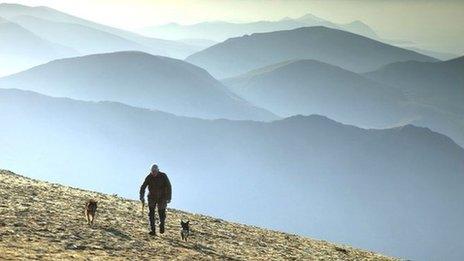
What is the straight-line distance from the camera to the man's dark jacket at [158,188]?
2142 centimetres

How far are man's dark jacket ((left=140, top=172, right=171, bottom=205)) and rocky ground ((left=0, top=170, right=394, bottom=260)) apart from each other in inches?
63.6

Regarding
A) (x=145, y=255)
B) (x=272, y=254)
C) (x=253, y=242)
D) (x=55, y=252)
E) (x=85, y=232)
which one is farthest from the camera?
(x=253, y=242)

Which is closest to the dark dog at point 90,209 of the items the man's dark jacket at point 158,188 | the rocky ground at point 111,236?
the rocky ground at point 111,236

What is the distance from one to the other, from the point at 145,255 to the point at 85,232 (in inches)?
135

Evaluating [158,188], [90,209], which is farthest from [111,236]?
[158,188]

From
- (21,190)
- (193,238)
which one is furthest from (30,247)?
(21,190)

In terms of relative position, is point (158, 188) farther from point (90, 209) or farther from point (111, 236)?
point (90, 209)

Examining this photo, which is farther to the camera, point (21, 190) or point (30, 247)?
point (21, 190)

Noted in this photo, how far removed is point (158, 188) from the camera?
70.4ft

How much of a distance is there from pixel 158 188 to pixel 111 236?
254 cm

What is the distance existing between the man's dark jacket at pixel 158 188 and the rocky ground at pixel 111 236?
1.62 m

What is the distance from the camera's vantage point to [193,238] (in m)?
24.4

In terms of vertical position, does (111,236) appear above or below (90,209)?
below

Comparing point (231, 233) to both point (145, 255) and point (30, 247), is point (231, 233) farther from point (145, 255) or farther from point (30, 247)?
point (30, 247)
